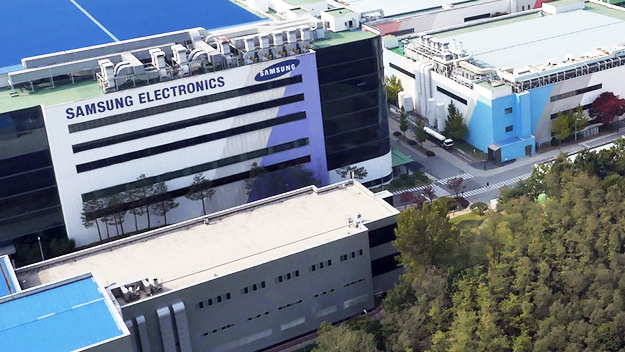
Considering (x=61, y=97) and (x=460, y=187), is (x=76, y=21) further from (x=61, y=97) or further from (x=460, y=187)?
(x=460, y=187)

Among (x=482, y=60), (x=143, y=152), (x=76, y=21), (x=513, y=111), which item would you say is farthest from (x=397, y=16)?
(x=143, y=152)

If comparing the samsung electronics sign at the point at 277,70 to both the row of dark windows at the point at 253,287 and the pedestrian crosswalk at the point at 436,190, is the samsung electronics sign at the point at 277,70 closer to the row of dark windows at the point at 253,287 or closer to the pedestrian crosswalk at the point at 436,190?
the pedestrian crosswalk at the point at 436,190

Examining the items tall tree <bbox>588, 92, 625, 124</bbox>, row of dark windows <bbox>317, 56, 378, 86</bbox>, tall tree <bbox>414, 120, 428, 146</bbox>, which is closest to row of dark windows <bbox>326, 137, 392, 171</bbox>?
row of dark windows <bbox>317, 56, 378, 86</bbox>

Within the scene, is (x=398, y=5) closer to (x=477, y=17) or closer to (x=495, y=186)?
(x=477, y=17)

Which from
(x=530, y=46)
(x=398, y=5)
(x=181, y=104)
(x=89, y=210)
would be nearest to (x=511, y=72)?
(x=530, y=46)

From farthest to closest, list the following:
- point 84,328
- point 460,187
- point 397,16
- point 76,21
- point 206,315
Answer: point 397,16
point 76,21
point 460,187
point 206,315
point 84,328

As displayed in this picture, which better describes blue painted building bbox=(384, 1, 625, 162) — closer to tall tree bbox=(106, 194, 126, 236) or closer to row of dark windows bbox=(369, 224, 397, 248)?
row of dark windows bbox=(369, 224, 397, 248)

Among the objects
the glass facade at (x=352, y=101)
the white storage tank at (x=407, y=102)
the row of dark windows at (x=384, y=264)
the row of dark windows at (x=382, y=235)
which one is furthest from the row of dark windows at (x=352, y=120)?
the white storage tank at (x=407, y=102)
